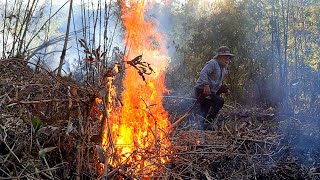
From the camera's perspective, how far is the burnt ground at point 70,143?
7.48 ft

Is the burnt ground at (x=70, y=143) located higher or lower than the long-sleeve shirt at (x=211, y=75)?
lower

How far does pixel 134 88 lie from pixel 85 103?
2018 millimetres

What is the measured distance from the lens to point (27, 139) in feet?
7.73

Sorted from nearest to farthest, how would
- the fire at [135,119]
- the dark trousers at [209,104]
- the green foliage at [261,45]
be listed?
the fire at [135,119] → the dark trousers at [209,104] → the green foliage at [261,45]

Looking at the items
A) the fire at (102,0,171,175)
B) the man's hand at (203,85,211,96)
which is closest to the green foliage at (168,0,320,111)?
the man's hand at (203,85,211,96)

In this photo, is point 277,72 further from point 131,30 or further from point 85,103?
point 85,103

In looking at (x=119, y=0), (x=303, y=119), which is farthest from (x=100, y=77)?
(x=303, y=119)

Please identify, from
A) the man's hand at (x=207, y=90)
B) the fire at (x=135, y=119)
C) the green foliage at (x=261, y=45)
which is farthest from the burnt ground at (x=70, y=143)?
the green foliage at (x=261, y=45)

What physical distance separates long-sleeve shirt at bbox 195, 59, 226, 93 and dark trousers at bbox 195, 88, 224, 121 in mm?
161

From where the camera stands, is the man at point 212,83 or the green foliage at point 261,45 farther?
the green foliage at point 261,45

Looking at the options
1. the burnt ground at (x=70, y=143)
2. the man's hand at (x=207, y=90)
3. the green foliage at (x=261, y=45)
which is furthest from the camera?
the green foliage at (x=261, y=45)

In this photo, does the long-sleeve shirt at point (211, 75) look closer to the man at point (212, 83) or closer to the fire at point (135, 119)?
the man at point (212, 83)

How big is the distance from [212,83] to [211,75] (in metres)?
0.14

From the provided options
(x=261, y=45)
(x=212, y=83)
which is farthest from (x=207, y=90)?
→ (x=261, y=45)
